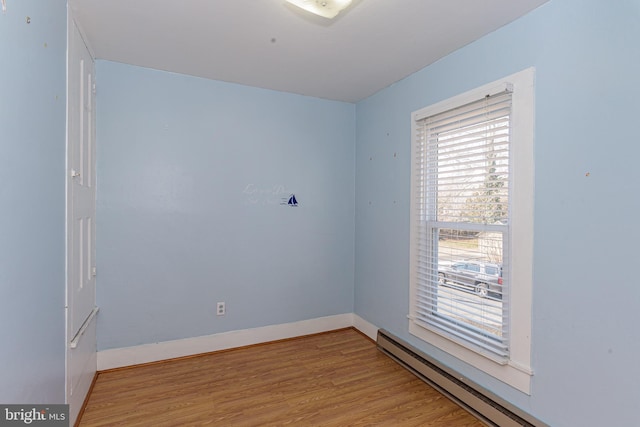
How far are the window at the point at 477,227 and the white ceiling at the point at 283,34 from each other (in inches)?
15.6

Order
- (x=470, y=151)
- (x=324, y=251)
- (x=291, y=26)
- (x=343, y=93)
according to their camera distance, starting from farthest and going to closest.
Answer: (x=324, y=251), (x=343, y=93), (x=470, y=151), (x=291, y=26)

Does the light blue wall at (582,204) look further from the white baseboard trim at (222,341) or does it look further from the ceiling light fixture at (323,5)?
the white baseboard trim at (222,341)

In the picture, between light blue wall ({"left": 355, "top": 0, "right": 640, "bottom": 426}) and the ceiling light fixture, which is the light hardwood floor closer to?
light blue wall ({"left": 355, "top": 0, "right": 640, "bottom": 426})

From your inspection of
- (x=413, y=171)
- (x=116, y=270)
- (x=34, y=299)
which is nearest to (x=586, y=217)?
(x=413, y=171)

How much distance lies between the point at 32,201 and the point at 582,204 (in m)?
2.42

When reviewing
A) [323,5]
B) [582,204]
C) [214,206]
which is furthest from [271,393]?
[323,5]

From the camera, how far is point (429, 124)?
8.03 feet

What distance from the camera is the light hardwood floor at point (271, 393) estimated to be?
6.28 ft

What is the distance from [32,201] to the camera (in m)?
1.23

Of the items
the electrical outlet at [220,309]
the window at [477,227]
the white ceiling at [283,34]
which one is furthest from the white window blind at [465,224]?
the electrical outlet at [220,309]

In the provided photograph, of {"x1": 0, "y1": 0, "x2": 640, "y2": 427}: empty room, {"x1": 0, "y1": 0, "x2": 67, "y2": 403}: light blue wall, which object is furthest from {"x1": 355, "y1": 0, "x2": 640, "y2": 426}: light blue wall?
{"x1": 0, "y1": 0, "x2": 67, "y2": 403}: light blue wall

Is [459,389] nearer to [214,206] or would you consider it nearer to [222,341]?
[222,341]

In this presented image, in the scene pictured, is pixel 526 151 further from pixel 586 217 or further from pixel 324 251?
pixel 324 251

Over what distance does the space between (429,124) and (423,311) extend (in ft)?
4.85
